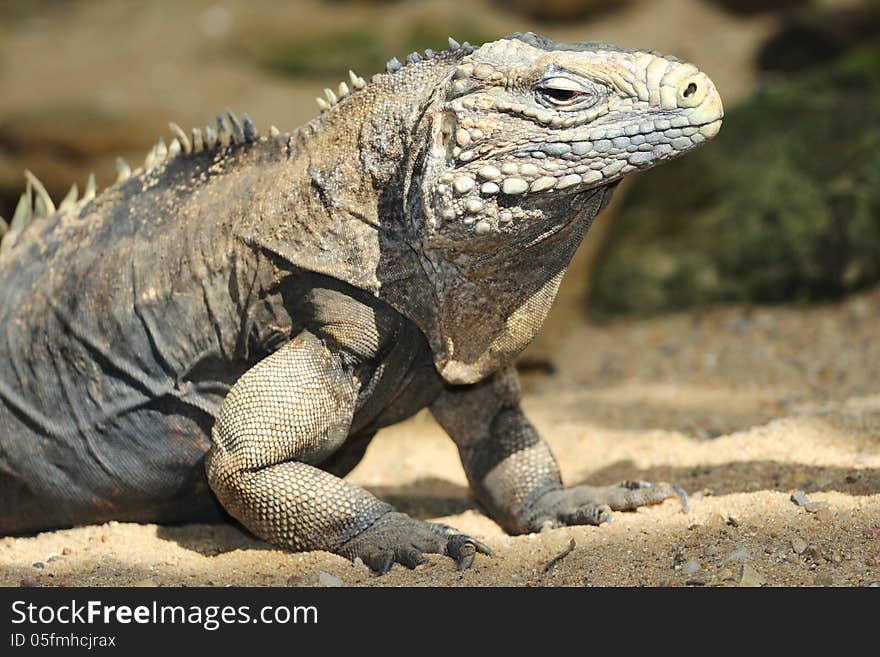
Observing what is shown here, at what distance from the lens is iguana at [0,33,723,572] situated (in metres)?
5.05

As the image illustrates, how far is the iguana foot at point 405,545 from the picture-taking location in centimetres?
535

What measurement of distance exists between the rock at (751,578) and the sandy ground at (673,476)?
11 mm

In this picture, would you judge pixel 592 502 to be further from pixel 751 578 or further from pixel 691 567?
pixel 751 578

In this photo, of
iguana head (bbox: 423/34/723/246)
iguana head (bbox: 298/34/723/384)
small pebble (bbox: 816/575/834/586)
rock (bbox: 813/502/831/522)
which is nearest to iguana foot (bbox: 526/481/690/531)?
rock (bbox: 813/502/831/522)

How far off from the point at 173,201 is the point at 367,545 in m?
2.26

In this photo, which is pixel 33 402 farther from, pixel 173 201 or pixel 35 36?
pixel 35 36

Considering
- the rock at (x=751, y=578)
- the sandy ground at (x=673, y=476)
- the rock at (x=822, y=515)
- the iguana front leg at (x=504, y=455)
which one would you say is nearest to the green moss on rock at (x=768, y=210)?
the sandy ground at (x=673, y=476)

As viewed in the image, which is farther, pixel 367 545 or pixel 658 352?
pixel 658 352

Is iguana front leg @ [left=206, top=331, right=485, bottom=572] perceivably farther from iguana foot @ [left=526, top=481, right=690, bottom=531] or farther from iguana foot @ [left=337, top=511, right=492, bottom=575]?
iguana foot @ [left=526, top=481, right=690, bottom=531]

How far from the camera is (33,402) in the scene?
20.7 ft

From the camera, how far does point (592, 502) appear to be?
615 centimetres

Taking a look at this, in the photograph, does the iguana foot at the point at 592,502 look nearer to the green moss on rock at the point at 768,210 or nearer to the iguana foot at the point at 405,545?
the iguana foot at the point at 405,545

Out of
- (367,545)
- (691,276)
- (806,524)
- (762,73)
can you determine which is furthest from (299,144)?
(762,73)

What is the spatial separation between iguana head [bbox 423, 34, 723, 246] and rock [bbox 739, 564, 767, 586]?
6.10 ft
